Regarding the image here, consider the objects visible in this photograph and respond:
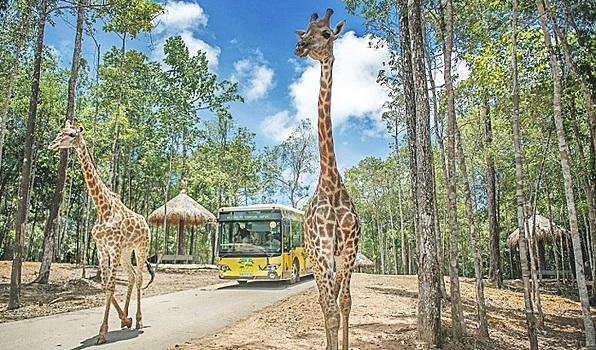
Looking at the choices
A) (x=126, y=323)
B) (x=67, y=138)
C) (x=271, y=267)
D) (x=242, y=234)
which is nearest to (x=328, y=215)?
(x=126, y=323)

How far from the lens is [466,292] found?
15.6 m

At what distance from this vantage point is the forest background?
33.6 feet

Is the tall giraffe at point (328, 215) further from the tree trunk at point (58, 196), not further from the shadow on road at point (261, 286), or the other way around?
the tree trunk at point (58, 196)

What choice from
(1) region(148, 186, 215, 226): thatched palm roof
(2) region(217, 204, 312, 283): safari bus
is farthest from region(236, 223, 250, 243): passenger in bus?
(1) region(148, 186, 215, 226): thatched palm roof

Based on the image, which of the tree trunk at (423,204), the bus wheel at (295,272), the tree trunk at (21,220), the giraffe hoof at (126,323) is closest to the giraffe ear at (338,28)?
the tree trunk at (423,204)

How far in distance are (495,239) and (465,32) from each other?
35.2 ft

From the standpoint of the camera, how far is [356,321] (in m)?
8.52

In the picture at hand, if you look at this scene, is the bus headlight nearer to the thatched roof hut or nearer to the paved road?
the paved road

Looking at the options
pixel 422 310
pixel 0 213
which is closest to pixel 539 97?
pixel 422 310

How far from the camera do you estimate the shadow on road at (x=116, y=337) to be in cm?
668

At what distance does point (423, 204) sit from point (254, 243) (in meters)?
9.32

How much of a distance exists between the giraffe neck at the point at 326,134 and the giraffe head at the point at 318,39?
183mm

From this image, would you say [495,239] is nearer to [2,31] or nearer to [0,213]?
[2,31]

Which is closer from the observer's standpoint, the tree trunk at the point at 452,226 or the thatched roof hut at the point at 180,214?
the tree trunk at the point at 452,226
